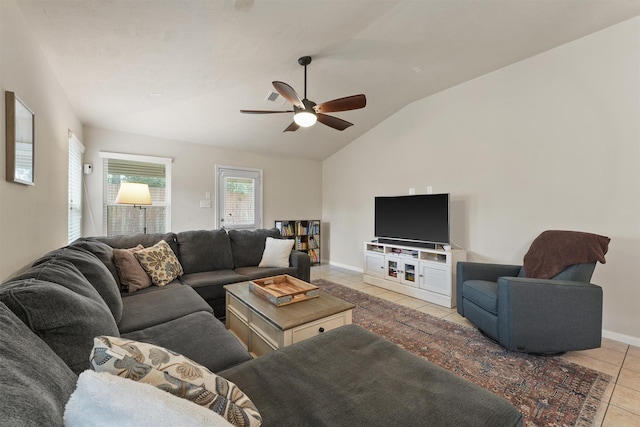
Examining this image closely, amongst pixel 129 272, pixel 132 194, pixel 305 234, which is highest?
pixel 132 194

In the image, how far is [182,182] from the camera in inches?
176

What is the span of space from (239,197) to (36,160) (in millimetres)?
3300

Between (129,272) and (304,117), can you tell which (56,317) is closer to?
(129,272)

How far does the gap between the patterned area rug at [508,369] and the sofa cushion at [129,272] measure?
216cm

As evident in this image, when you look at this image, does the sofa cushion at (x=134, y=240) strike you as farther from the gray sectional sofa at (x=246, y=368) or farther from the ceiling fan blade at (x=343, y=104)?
the ceiling fan blade at (x=343, y=104)

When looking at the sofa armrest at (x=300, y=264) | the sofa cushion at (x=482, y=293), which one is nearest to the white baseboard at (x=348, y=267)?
the sofa armrest at (x=300, y=264)

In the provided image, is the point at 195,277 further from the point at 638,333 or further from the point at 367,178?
the point at 638,333

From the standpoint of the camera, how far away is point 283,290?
227 centimetres

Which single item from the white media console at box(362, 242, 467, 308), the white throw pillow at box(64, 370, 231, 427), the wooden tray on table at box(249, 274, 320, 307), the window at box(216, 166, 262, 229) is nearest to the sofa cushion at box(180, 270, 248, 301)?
the wooden tray on table at box(249, 274, 320, 307)

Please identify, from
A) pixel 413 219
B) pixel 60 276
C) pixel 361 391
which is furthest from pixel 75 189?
pixel 413 219

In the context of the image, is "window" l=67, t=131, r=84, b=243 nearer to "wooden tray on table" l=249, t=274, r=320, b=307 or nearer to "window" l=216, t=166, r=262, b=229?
"window" l=216, t=166, r=262, b=229

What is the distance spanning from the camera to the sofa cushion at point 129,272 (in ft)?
8.05

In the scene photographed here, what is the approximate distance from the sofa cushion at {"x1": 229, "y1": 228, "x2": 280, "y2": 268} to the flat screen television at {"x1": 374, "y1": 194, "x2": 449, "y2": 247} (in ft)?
6.31

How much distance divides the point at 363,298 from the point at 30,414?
343 centimetres
